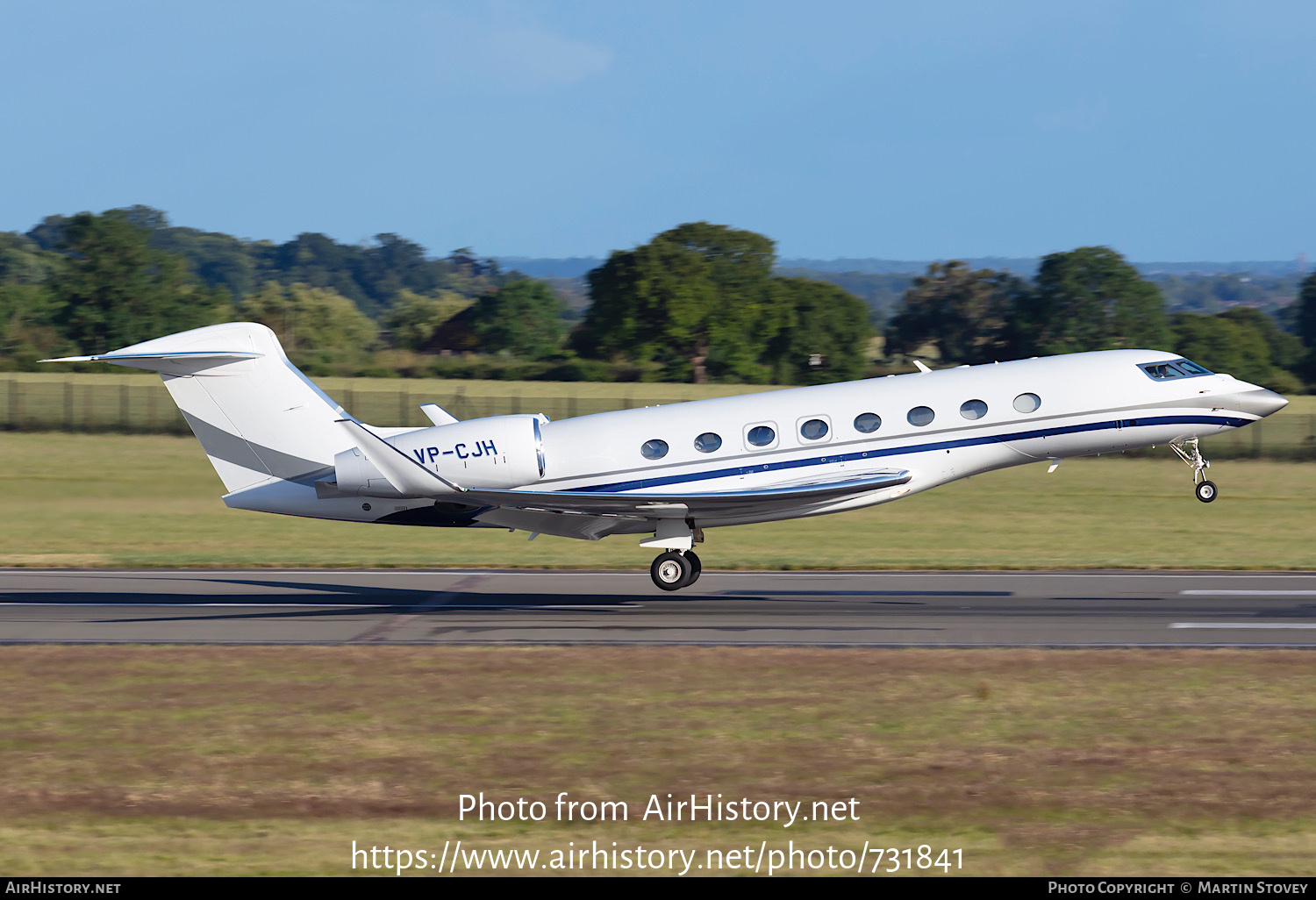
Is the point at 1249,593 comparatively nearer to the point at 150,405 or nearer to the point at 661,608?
the point at 661,608

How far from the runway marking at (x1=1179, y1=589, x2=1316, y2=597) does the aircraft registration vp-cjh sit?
65.7 inches

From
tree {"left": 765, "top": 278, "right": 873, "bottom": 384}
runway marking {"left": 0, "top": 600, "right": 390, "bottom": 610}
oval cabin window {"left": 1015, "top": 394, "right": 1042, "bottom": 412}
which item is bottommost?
runway marking {"left": 0, "top": 600, "right": 390, "bottom": 610}

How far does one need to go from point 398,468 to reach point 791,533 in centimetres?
1438

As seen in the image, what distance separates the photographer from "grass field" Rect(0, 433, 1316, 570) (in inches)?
1106

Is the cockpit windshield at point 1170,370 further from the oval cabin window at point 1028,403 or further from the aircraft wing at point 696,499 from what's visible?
the aircraft wing at point 696,499

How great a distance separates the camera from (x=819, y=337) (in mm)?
88812

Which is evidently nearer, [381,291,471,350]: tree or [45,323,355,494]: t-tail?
[45,323,355,494]: t-tail

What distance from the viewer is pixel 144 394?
2591 inches

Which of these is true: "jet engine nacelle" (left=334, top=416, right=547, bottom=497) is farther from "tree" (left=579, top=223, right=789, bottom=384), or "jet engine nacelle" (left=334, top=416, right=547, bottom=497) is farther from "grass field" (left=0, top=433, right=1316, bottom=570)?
"tree" (left=579, top=223, right=789, bottom=384)

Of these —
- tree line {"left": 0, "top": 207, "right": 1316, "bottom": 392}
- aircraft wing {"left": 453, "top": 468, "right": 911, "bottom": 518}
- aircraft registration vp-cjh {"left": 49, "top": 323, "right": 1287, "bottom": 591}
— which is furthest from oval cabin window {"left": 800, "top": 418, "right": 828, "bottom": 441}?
tree line {"left": 0, "top": 207, "right": 1316, "bottom": 392}

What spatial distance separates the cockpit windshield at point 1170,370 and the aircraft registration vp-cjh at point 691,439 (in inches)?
0.9

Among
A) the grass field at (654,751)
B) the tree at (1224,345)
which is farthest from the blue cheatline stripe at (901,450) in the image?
the tree at (1224,345)

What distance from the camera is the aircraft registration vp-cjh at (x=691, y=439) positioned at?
72.1ft

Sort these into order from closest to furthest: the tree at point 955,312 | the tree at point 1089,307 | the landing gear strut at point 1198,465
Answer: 1. the landing gear strut at point 1198,465
2. the tree at point 1089,307
3. the tree at point 955,312
